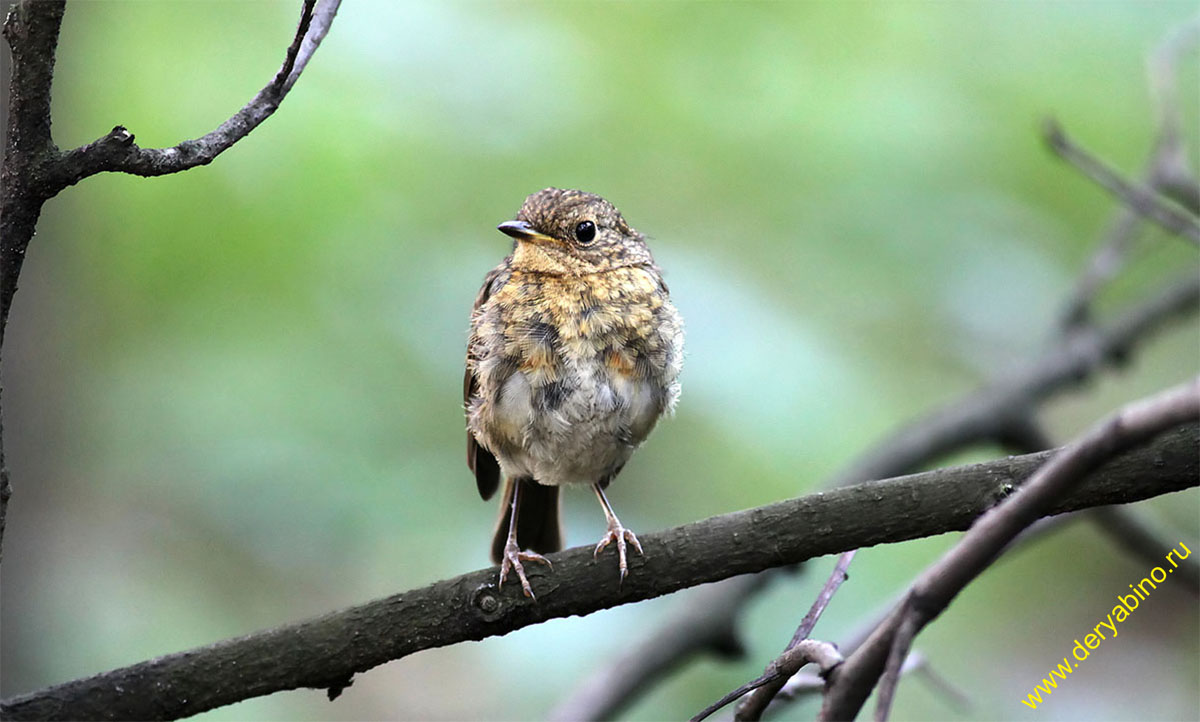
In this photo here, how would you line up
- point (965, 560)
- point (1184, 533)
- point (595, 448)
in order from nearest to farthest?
point (965, 560) → point (595, 448) → point (1184, 533)

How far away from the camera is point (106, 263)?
11.7 feet

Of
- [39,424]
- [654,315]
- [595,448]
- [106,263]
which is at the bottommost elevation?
[595,448]

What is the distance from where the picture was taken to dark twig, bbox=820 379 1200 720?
1118 millimetres

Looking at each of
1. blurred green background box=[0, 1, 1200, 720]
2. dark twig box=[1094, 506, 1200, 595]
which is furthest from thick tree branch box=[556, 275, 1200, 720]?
dark twig box=[1094, 506, 1200, 595]

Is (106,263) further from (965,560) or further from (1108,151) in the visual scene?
(1108,151)

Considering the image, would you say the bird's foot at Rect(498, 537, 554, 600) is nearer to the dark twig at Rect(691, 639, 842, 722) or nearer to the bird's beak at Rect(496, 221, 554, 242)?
the dark twig at Rect(691, 639, 842, 722)

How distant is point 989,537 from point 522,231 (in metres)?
2.24

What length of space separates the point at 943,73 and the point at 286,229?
2.38 m

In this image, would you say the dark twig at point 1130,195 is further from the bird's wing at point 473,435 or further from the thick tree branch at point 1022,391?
the bird's wing at point 473,435

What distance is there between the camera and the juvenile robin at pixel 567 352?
3.17 m


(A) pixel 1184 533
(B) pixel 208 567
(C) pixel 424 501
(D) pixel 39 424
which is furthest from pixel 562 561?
(A) pixel 1184 533

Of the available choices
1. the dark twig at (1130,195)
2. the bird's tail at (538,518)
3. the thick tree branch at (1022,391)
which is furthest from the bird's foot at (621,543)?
the dark twig at (1130,195)

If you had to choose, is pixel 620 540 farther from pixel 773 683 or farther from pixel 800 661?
pixel 800 661

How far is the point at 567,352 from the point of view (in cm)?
317
